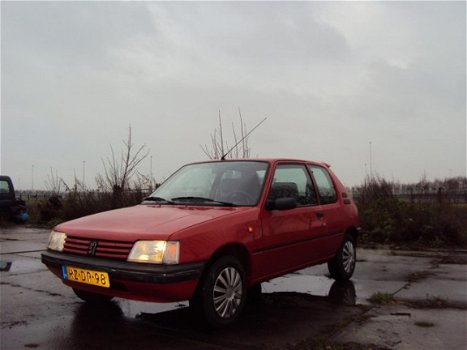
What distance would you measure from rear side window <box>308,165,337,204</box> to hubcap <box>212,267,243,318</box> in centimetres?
209

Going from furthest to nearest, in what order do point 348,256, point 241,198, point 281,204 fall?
point 348,256
point 241,198
point 281,204

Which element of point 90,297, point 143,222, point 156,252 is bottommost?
point 90,297

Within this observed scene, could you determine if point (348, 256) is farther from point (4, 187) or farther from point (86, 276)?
point (4, 187)

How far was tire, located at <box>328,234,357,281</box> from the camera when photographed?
6.17 m

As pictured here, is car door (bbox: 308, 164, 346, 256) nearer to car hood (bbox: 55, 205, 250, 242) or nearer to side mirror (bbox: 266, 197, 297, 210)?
side mirror (bbox: 266, 197, 297, 210)

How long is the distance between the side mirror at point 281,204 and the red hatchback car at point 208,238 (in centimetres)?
1

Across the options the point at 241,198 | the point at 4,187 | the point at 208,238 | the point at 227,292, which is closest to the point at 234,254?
the point at 227,292

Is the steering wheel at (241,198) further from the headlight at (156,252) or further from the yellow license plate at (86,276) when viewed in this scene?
the yellow license plate at (86,276)

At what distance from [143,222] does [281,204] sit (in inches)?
56.0

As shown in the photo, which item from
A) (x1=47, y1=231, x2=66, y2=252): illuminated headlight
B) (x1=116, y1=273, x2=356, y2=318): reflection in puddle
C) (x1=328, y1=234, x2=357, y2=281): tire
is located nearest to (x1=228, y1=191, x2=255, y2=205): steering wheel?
(x1=116, y1=273, x2=356, y2=318): reflection in puddle

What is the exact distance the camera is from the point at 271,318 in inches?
175

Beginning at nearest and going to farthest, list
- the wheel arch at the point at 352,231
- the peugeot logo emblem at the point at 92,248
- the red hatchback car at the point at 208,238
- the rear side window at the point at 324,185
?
the red hatchback car at the point at 208,238, the peugeot logo emblem at the point at 92,248, the rear side window at the point at 324,185, the wheel arch at the point at 352,231

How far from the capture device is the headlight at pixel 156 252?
368 cm

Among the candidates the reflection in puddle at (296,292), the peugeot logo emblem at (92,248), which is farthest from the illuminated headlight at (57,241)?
the reflection in puddle at (296,292)
